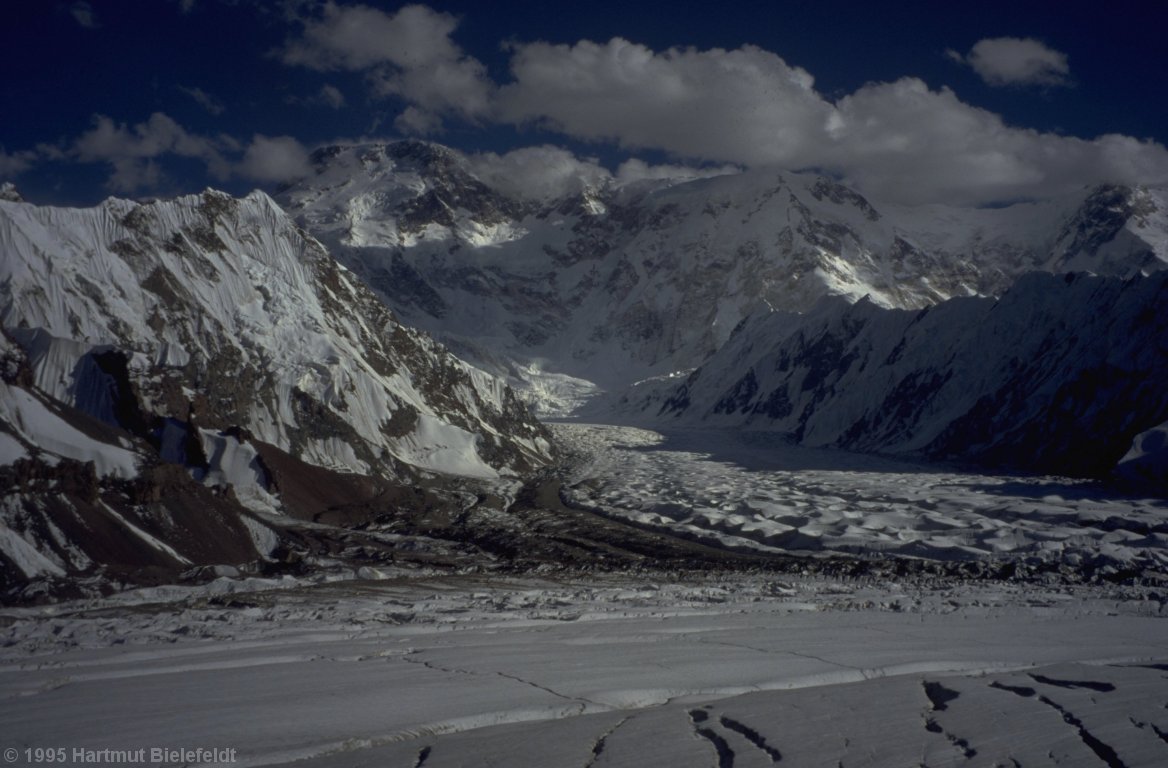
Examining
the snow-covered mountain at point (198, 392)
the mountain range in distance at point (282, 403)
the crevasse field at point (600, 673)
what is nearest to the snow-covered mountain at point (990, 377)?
the mountain range in distance at point (282, 403)

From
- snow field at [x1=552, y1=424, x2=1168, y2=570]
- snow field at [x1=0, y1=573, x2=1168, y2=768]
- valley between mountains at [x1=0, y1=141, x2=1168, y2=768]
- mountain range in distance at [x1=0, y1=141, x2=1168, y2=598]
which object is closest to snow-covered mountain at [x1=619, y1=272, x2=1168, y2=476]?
mountain range in distance at [x1=0, y1=141, x2=1168, y2=598]

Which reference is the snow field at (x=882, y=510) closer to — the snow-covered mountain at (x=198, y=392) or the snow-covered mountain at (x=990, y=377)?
the snow-covered mountain at (x=990, y=377)

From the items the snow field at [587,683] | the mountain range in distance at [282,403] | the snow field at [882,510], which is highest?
the mountain range in distance at [282,403]

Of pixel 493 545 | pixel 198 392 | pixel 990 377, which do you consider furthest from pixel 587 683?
pixel 990 377

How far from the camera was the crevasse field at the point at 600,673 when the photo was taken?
30.3 feet

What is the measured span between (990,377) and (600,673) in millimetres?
98064

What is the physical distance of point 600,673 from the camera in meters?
12.9

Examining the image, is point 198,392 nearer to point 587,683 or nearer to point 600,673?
point 600,673

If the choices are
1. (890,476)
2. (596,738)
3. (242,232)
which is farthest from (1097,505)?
(242,232)

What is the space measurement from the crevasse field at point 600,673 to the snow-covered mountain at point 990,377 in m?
55.2

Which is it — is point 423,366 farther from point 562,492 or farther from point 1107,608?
point 1107,608

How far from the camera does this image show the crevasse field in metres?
9.25

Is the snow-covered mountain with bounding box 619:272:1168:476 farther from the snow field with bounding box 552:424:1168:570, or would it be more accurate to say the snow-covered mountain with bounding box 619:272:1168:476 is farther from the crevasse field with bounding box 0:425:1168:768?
the crevasse field with bounding box 0:425:1168:768

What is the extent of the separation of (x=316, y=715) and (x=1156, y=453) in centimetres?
6326
